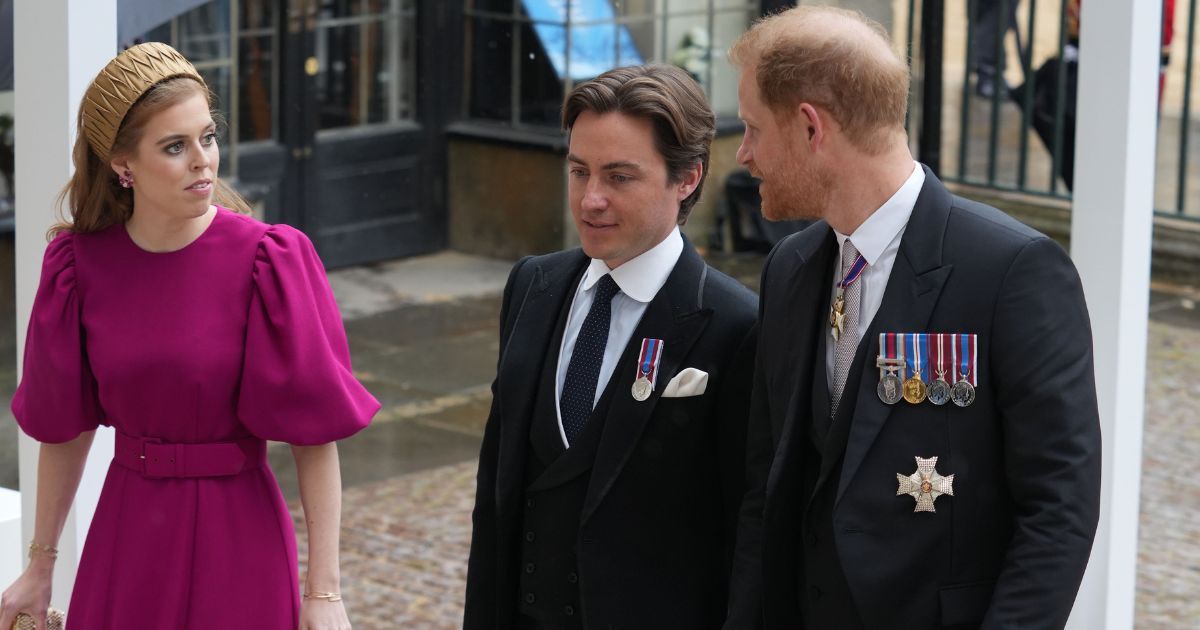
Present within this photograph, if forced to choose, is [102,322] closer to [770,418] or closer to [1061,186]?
[770,418]

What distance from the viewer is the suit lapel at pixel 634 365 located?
2803mm

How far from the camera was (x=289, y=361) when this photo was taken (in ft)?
9.65

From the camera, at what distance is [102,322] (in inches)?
117

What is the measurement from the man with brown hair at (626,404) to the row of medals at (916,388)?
390 millimetres

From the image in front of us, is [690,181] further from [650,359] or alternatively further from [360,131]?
[360,131]

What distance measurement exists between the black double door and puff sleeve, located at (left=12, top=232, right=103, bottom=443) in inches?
293

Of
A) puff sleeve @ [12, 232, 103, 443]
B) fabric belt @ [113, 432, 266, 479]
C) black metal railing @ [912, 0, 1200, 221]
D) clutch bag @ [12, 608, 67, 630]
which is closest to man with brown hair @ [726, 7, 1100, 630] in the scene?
fabric belt @ [113, 432, 266, 479]

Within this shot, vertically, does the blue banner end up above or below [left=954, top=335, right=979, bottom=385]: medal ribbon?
above

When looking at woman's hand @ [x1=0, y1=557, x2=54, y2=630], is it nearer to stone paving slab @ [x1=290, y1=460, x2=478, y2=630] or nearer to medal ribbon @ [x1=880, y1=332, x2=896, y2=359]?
medal ribbon @ [x1=880, y1=332, x2=896, y2=359]

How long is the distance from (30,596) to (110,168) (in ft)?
2.54

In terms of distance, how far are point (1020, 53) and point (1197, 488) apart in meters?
4.06

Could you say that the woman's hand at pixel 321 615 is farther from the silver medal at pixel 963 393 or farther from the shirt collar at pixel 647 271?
the silver medal at pixel 963 393

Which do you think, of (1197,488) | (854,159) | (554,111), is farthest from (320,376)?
(554,111)

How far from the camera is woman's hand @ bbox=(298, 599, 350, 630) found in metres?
2.98
